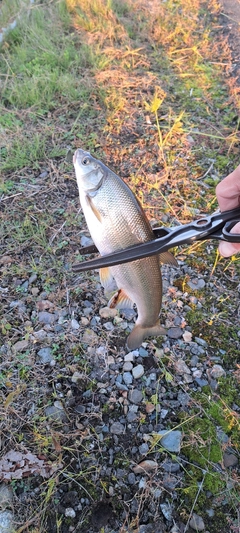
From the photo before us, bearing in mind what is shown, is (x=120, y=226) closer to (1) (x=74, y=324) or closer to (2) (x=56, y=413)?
(1) (x=74, y=324)

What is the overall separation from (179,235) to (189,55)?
397cm

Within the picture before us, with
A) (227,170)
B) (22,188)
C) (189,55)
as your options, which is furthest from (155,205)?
(189,55)

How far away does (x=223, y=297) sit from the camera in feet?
9.09

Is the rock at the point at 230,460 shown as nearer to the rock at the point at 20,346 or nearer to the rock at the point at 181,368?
the rock at the point at 181,368

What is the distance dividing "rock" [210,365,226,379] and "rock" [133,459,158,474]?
606 millimetres

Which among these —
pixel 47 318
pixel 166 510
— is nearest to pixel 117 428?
pixel 166 510

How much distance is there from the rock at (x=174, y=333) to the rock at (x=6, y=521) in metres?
1.27

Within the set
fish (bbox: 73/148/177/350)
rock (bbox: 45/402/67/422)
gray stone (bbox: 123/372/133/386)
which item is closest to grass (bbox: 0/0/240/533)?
rock (bbox: 45/402/67/422)

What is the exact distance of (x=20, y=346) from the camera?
7.99ft

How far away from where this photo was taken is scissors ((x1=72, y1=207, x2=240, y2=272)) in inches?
69.4

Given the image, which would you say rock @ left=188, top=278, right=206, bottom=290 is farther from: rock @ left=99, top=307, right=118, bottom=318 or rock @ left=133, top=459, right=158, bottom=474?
rock @ left=133, top=459, right=158, bottom=474

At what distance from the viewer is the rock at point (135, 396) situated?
2.29 m

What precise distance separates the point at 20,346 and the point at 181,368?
3.14ft

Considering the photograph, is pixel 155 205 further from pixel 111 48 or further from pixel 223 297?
pixel 111 48
